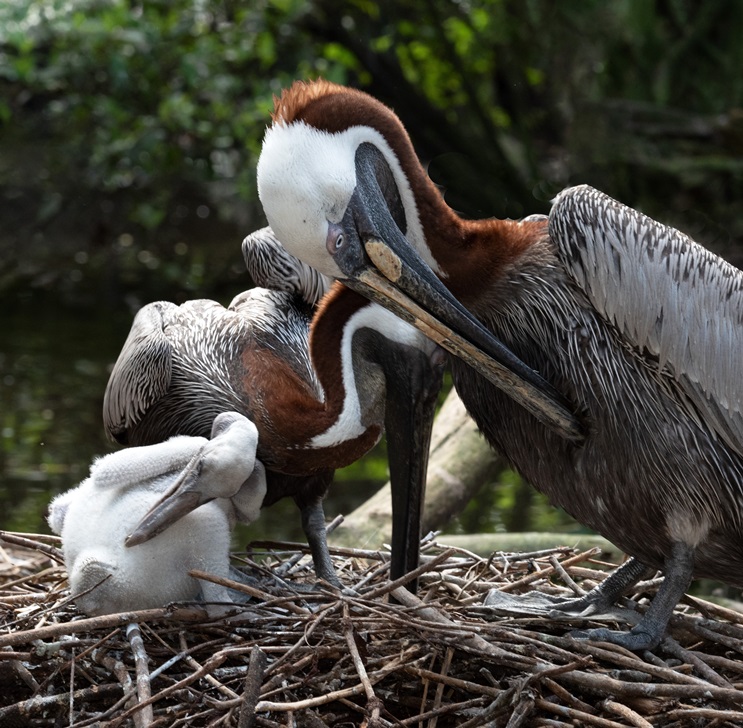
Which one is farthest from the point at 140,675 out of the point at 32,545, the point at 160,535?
the point at 32,545

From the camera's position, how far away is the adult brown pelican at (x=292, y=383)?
13.0 ft

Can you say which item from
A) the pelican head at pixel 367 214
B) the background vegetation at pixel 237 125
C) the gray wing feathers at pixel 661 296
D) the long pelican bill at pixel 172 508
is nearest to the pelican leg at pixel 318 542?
the long pelican bill at pixel 172 508

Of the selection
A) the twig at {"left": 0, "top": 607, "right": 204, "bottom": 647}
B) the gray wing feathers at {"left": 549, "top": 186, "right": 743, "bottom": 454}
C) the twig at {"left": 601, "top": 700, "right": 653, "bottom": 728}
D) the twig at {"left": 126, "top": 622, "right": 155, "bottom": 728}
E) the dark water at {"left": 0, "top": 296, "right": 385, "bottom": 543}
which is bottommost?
the dark water at {"left": 0, "top": 296, "right": 385, "bottom": 543}

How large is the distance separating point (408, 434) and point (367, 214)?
788mm

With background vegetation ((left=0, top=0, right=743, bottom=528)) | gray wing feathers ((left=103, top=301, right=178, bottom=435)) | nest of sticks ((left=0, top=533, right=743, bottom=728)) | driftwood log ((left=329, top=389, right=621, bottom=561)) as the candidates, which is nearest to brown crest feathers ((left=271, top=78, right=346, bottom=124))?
gray wing feathers ((left=103, top=301, right=178, bottom=435))

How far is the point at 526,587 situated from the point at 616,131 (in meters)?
7.01

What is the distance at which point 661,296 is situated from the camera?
362 cm

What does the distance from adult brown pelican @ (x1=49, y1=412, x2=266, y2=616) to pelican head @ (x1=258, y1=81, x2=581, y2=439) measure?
65 centimetres

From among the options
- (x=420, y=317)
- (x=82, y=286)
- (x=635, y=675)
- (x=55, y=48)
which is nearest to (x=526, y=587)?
(x=635, y=675)

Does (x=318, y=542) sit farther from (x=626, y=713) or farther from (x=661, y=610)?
(x=626, y=713)

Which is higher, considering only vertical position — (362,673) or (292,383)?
(292,383)

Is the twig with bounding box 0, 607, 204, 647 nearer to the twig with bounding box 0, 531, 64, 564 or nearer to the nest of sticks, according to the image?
the nest of sticks

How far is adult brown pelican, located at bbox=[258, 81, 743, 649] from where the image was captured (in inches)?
139

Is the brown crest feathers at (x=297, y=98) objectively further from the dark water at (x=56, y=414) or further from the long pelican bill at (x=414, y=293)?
the dark water at (x=56, y=414)
